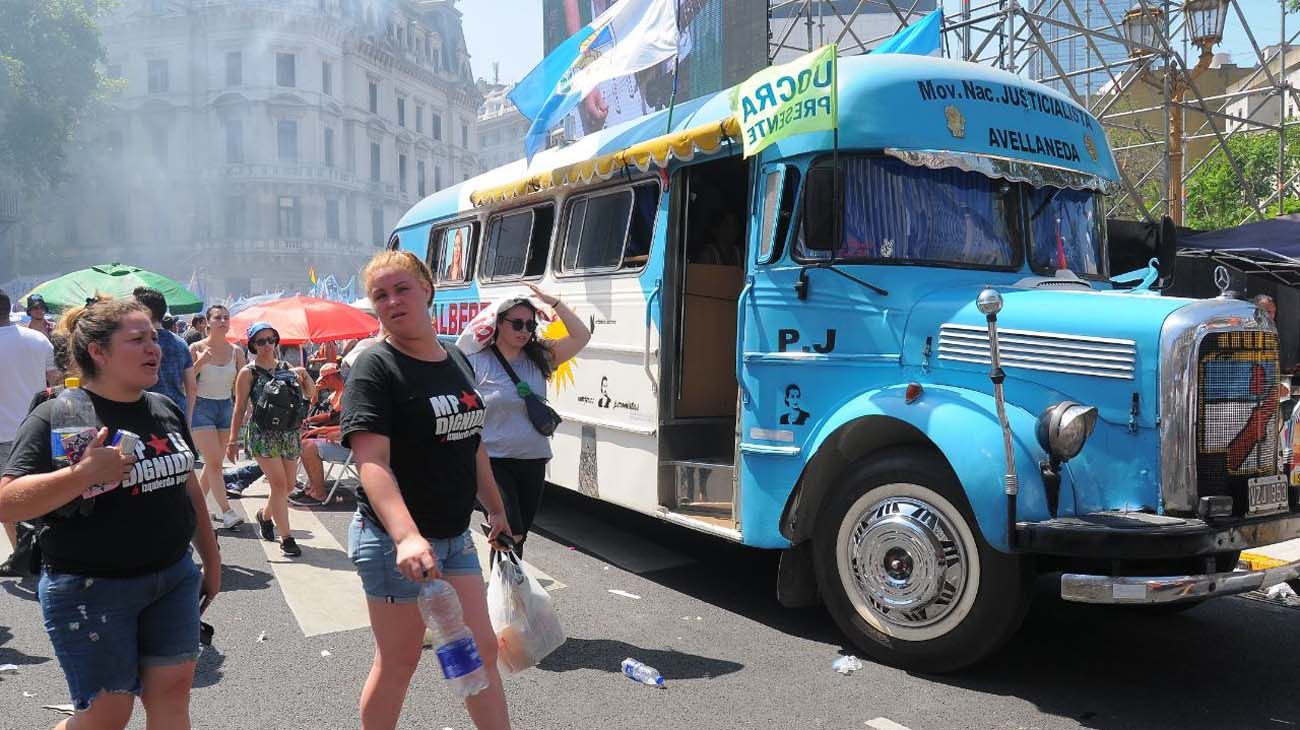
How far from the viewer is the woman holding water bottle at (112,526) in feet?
9.55

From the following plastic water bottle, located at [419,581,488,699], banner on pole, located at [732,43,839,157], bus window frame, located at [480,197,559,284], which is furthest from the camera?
bus window frame, located at [480,197,559,284]

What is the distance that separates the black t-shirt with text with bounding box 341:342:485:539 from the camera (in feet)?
10.2

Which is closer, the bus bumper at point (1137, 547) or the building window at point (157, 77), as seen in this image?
the bus bumper at point (1137, 547)

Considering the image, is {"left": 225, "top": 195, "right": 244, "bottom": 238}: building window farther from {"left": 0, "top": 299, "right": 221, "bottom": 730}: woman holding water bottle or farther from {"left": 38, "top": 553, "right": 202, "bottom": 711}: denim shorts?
{"left": 38, "top": 553, "right": 202, "bottom": 711}: denim shorts

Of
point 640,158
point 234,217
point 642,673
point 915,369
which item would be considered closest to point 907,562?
point 915,369

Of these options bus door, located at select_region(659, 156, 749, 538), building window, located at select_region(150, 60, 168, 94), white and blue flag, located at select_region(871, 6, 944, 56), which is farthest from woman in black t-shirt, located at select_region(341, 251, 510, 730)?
building window, located at select_region(150, 60, 168, 94)

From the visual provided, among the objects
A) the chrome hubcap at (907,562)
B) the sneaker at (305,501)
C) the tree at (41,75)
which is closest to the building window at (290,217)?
the tree at (41,75)

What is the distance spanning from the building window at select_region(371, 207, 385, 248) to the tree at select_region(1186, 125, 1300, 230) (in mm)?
47651

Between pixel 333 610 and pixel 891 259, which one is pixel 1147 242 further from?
pixel 333 610

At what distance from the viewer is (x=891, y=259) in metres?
5.35

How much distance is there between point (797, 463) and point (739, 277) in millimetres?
2082

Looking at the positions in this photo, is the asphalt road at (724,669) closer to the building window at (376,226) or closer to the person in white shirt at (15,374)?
the person in white shirt at (15,374)

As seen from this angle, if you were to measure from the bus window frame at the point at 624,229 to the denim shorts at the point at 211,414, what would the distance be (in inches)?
109

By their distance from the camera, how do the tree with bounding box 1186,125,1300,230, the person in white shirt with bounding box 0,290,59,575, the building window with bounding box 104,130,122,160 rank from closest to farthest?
the person in white shirt with bounding box 0,290,59,575 < the tree with bounding box 1186,125,1300,230 < the building window with bounding box 104,130,122,160
